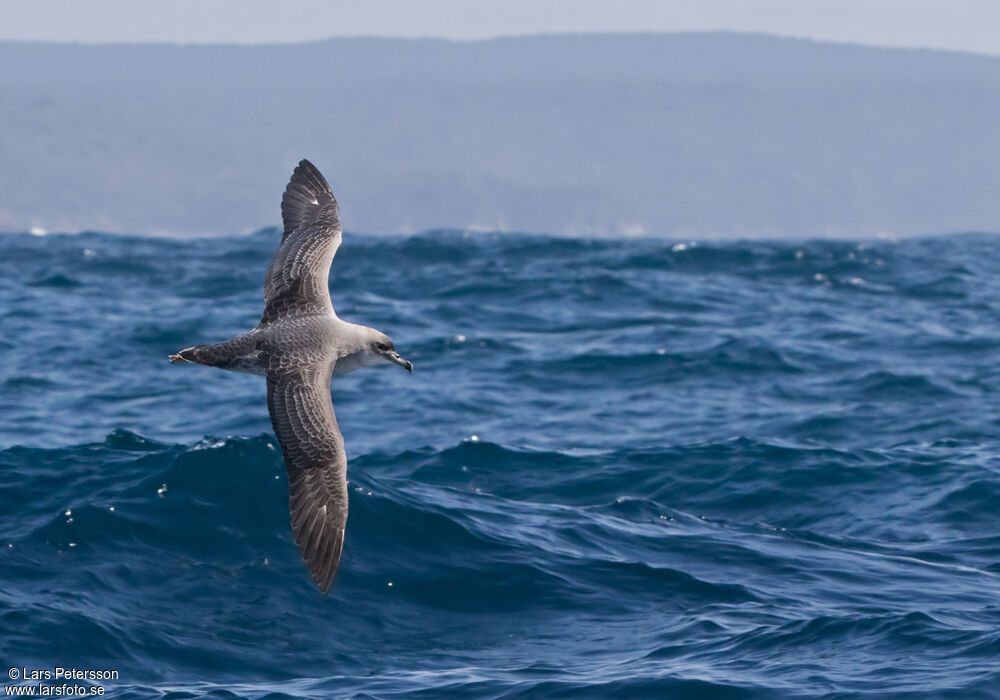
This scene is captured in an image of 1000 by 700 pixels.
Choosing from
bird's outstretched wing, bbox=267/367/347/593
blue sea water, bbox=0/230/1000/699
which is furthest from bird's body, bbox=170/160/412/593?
blue sea water, bbox=0/230/1000/699

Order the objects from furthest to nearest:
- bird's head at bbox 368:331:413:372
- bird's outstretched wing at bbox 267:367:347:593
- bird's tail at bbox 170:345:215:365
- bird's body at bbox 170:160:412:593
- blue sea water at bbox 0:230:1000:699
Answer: bird's head at bbox 368:331:413:372 < bird's tail at bbox 170:345:215:365 < blue sea water at bbox 0:230:1000:699 < bird's body at bbox 170:160:412:593 < bird's outstretched wing at bbox 267:367:347:593

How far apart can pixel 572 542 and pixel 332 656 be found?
11.2 ft

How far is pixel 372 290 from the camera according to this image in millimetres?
30562

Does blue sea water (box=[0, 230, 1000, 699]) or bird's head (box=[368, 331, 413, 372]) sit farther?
bird's head (box=[368, 331, 413, 372])

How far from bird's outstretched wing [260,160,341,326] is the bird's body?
1cm

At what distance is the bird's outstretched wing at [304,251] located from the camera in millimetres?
11125

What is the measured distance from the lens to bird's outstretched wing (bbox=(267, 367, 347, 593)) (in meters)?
8.98

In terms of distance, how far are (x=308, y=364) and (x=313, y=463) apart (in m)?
0.94

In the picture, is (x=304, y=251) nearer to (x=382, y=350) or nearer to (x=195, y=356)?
(x=382, y=350)

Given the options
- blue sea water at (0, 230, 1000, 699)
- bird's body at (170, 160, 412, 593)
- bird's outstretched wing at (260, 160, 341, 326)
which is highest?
bird's outstretched wing at (260, 160, 341, 326)

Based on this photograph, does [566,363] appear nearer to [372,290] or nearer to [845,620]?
[372,290]

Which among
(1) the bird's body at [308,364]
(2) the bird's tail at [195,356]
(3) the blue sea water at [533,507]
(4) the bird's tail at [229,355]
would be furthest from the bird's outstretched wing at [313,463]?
(3) the blue sea water at [533,507]

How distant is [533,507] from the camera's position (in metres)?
14.2

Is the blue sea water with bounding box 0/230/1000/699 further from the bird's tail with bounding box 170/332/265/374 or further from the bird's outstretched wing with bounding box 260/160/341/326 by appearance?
the bird's outstretched wing with bounding box 260/160/341/326
